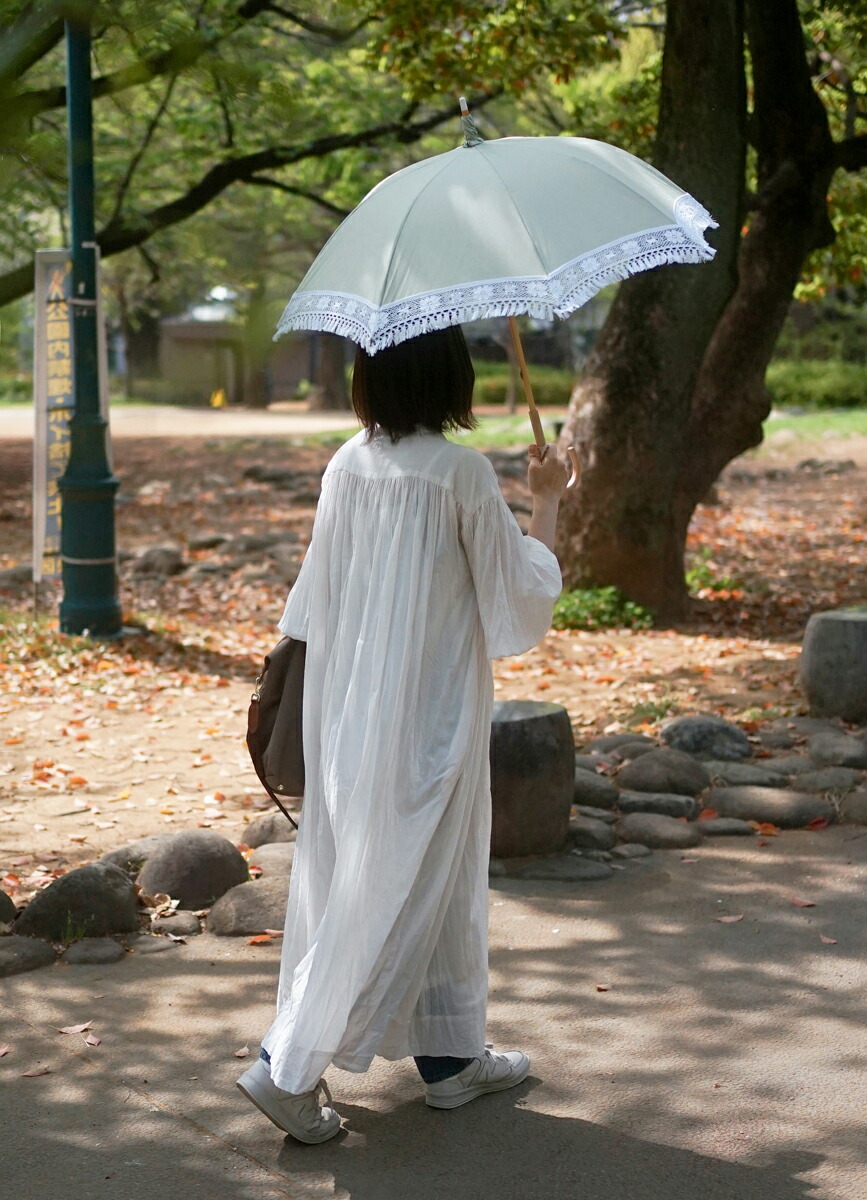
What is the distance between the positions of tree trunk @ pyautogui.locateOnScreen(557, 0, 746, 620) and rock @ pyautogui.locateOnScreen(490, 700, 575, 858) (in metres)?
4.29

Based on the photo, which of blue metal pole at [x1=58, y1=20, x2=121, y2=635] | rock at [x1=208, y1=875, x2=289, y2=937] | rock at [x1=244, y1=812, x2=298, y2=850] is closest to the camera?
rock at [x1=208, y1=875, x2=289, y2=937]

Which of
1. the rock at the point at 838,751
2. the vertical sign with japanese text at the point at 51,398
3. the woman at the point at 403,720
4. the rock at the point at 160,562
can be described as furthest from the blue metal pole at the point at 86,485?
the woman at the point at 403,720

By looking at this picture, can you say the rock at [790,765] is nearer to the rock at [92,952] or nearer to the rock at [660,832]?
the rock at [660,832]

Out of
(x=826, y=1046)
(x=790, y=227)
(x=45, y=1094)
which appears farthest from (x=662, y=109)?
(x=45, y=1094)

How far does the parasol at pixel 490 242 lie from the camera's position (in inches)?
109

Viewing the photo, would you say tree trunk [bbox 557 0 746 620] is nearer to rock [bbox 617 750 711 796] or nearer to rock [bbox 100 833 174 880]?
rock [bbox 617 750 711 796]

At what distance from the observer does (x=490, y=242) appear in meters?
2.85

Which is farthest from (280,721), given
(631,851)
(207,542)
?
(207,542)

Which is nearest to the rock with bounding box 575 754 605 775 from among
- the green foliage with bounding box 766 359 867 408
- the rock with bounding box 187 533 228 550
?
the rock with bounding box 187 533 228 550

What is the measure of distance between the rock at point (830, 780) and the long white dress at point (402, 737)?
2.79 meters

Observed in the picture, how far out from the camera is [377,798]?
2.91 m

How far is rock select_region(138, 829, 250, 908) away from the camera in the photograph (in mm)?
4547

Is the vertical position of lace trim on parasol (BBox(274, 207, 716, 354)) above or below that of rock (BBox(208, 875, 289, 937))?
above

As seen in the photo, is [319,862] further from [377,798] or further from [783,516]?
[783,516]
